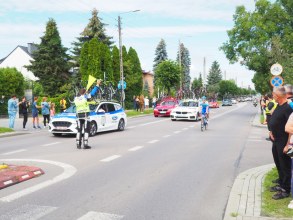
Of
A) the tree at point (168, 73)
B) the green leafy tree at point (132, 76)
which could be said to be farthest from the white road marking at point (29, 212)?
the green leafy tree at point (132, 76)

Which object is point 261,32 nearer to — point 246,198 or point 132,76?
point 132,76

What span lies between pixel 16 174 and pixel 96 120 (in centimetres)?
944

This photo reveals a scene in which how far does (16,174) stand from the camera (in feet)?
25.2

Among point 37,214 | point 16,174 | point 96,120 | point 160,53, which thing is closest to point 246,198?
point 37,214

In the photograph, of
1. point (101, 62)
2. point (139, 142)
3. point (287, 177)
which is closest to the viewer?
point (287, 177)

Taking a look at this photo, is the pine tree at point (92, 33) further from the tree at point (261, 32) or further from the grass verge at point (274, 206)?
the grass verge at point (274, 206)

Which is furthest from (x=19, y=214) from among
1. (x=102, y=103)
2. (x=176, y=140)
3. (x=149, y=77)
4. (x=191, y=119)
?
(x=149, y=77)

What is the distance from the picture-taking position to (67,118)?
53.6ft

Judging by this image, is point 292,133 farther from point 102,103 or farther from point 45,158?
point 102,103

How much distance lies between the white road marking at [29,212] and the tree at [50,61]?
47535 mm

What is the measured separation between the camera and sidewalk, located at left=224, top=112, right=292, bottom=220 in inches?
205

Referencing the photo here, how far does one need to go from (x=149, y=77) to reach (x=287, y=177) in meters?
103

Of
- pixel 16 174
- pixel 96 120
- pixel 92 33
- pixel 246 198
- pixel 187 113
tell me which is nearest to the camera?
pixel 246 198

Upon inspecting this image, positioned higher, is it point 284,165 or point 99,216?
point 284,165
